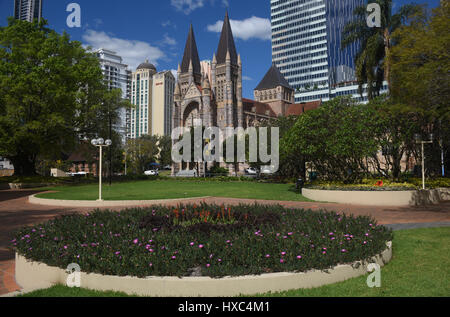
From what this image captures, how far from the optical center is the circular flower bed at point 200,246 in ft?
15.3

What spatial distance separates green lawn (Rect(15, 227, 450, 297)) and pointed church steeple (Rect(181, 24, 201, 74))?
7956 cm

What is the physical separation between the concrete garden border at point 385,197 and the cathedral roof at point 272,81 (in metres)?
79.8

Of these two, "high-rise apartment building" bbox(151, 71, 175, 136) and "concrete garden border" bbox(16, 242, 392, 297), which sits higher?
"high-rise apartment building" bbox(151, 71, 175, 136)

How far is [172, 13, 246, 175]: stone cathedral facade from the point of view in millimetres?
73188

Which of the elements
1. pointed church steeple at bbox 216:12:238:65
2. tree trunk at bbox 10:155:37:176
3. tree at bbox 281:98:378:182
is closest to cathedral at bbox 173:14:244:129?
pointed church steeple at bbox 216:12:238:65

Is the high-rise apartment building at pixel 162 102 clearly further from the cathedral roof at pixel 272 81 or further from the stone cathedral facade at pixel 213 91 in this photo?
the stone cathedral facade at pixel 213 91

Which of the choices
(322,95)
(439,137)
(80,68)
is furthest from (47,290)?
(322,95)

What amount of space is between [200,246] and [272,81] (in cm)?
9529

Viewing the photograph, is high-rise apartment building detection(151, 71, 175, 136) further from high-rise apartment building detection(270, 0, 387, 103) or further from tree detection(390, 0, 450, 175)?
tree detection(390, 0, 450, 175)

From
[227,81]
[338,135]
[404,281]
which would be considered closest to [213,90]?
[227,81]

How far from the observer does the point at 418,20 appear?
576 inches

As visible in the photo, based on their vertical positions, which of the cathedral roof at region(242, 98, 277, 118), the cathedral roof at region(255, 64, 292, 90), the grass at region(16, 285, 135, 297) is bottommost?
the grass at region(16, 285, 135, 297)

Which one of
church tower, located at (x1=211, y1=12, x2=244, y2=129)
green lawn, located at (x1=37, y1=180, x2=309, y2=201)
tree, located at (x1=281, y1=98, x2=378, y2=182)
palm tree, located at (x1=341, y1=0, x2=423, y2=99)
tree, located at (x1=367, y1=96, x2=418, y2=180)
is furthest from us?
church tower, located at (x1=211, y1=12, x2=244, y2=129)
